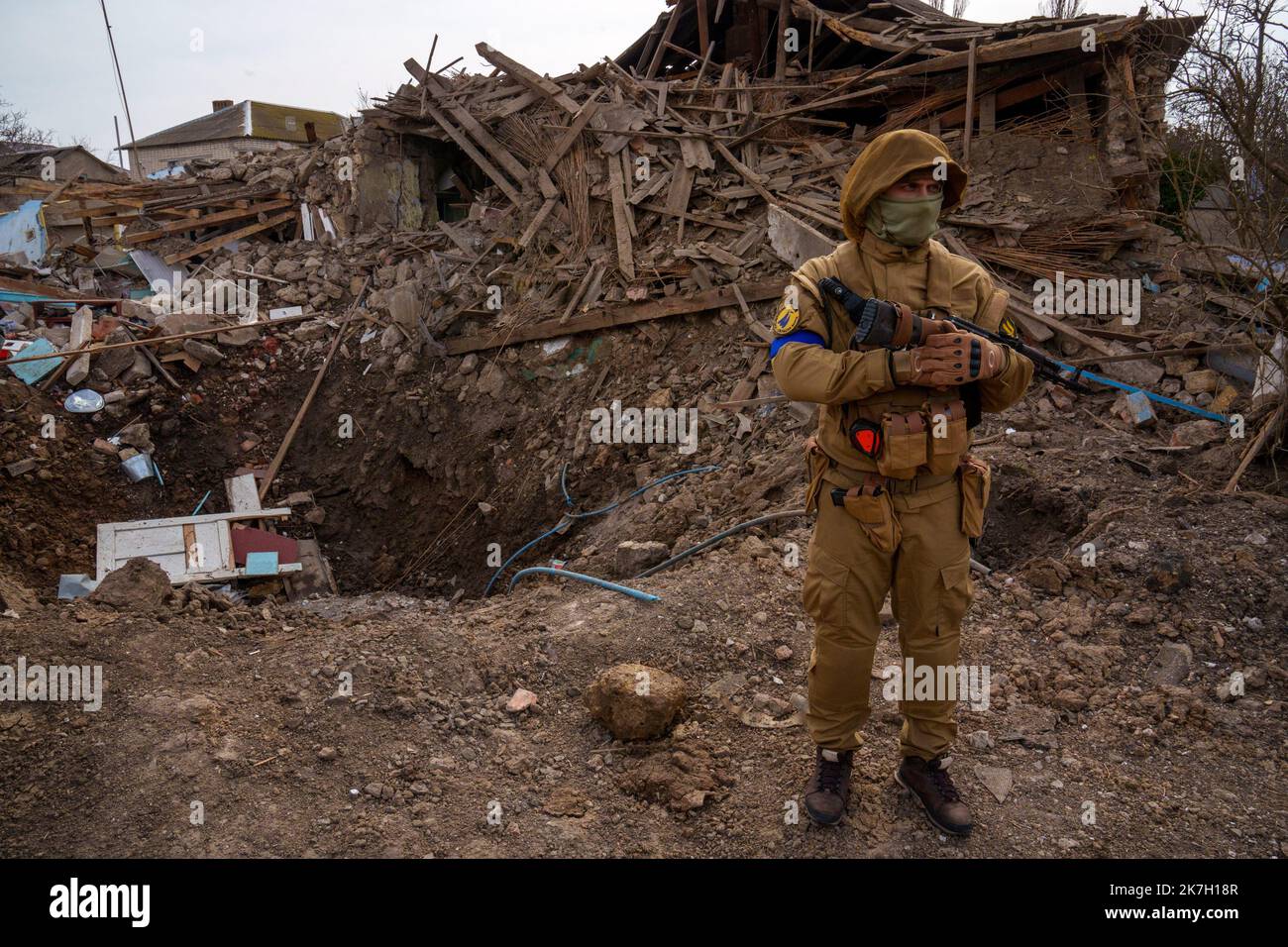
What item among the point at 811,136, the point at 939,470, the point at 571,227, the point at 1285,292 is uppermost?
the point at 811,136

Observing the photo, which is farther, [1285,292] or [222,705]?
[1285,292]

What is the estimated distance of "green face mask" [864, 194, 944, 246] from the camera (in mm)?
2633

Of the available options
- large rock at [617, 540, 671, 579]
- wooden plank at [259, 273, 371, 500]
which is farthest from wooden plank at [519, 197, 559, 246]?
large rock at [617, 540, 671, 579]

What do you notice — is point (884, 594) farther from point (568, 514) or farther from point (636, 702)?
point (568, 514)

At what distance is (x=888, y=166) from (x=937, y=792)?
203cm

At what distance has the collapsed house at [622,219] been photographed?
23.1 feet

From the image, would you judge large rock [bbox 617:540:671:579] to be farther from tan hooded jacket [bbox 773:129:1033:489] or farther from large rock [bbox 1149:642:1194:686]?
large rock [bbox 1149:642:1194:686]

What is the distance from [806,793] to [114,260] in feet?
37.7

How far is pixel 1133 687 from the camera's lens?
3.67 m

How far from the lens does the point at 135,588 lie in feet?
15.2

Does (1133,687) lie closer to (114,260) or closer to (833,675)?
(833,675)

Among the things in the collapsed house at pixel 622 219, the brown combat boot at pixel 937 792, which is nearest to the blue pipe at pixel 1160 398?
the collapsed house at pixel 622 219

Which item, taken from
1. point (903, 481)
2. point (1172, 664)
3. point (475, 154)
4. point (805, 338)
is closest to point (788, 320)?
point (805, 338)
